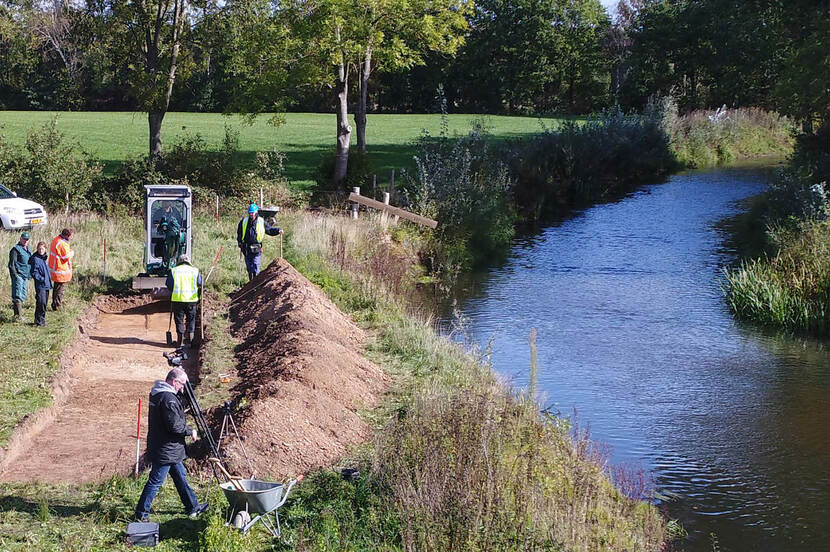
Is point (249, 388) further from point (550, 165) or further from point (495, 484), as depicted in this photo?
point (550, 165)

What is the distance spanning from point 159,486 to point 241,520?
1064mm

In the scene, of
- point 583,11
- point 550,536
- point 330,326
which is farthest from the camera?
point 583,11

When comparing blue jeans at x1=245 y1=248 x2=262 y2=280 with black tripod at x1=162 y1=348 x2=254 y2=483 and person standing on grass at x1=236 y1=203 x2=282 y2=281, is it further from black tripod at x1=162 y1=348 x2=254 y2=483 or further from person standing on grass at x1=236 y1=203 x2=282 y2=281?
black tripod at x1=162 y1=348 x2=254 y2=483

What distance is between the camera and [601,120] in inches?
1890

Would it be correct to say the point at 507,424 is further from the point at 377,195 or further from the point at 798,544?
the point at 377,195

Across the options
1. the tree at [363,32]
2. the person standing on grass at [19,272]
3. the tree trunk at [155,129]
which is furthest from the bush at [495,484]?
the tree trunk at [155,129]

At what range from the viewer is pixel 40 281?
744 inches

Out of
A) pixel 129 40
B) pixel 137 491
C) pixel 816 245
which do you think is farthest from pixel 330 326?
pixel 129 40

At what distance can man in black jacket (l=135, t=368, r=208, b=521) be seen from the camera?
32.5 feet

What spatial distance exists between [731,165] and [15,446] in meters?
46.5

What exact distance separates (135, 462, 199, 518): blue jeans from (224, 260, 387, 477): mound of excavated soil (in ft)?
4.11

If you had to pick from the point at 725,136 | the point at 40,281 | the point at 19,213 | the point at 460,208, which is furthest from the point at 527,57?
the point at 40,281

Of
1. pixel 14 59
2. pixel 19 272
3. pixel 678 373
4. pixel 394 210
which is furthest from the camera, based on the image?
pixel 14 59

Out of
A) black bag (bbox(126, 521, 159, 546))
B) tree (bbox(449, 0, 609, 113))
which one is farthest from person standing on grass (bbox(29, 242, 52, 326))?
tree (bbox(449, 0, 609, 113))
